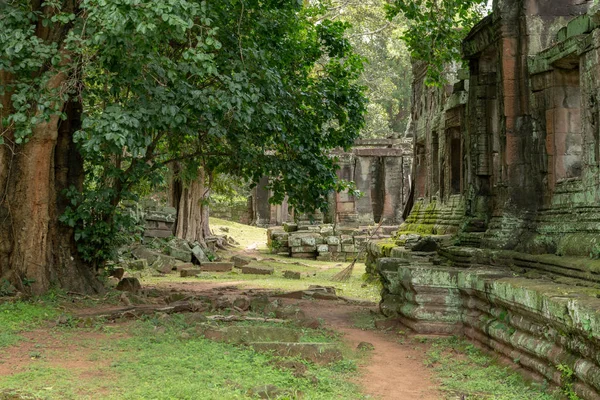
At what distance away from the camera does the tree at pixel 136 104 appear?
7.41 m

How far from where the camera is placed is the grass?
5.41 metres

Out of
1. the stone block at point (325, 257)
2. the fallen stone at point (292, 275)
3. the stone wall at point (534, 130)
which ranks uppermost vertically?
the stone wall at point (534, 130)

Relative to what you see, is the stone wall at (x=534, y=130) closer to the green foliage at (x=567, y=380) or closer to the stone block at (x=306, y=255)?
the green foliage at (x=567, y=380)

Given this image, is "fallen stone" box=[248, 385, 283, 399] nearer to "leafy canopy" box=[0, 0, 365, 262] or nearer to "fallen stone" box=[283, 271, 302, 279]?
"leafy canopy" box=[0, 0, 365, 262]

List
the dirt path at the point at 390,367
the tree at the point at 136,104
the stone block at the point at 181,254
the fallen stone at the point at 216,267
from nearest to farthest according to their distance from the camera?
1. the dirt path at the point at 390,367
2. the tree at the point at 136,104
3. the fallen stone at the point at 216,267
4. the stone block at the point at 181,254

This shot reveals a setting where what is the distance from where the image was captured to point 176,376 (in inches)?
220

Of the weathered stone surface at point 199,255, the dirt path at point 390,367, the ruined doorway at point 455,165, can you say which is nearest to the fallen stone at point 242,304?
the dirt path at point 390,367

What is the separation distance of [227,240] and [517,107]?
18934mm

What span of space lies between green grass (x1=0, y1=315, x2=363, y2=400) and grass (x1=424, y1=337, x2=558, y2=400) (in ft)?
2.83

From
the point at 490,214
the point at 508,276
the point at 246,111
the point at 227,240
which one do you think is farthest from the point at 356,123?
the point at 227,240

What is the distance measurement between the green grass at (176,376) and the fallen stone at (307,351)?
0.11 metres

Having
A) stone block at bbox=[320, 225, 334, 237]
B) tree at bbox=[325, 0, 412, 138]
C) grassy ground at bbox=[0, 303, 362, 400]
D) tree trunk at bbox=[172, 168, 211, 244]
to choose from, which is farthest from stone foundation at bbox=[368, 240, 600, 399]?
tree at bbox=[325, 0, 412, 138]

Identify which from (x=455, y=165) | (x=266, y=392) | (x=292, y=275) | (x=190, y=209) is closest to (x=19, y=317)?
(x=266, y=392)

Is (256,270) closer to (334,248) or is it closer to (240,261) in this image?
(240,261)
